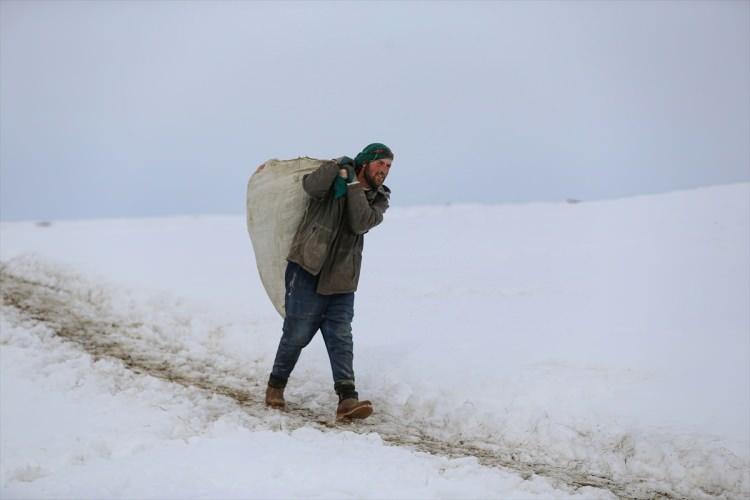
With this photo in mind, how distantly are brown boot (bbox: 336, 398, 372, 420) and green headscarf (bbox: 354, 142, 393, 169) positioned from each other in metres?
1.80

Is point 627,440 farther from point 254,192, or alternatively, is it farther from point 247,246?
point 247,246

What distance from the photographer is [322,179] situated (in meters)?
5.14

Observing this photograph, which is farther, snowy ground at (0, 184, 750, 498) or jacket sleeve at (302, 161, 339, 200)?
jacket sleeve at (302, 161, 339, 200)

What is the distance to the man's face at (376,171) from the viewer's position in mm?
5238

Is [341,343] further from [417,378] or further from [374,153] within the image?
[374,153]

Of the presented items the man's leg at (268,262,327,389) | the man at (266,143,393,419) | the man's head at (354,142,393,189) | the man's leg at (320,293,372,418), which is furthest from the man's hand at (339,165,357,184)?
the man's leg at (320,293,372,418)

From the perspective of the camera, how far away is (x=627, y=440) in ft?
15.3

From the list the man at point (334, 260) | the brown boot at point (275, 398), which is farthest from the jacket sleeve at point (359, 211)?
the brown boot at point (275, 398)

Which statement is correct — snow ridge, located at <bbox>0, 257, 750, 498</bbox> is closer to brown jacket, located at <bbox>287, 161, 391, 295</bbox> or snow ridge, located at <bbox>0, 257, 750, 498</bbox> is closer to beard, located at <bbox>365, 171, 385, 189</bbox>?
brown jacket, located at <bbox>287, 161, 391, 295</bbox>

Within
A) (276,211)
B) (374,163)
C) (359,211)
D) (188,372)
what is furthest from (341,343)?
(188,372)

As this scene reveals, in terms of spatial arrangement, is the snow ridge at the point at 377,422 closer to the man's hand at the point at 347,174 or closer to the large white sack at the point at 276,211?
the large white sack at the point at 276,211

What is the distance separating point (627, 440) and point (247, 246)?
36.3 ft

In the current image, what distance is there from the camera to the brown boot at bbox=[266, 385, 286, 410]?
18.3 ft

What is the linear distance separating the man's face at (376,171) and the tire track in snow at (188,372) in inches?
72.0
